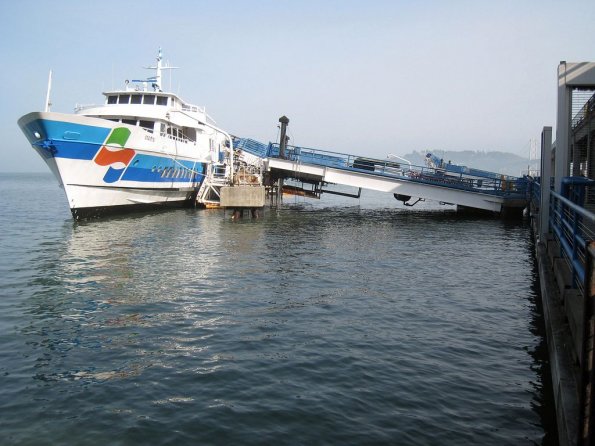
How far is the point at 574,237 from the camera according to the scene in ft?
20.8

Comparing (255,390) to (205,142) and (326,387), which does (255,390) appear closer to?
(326,387)

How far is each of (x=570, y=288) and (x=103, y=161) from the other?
20.9 metres

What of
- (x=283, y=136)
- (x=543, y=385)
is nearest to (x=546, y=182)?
(x=543, y=385)

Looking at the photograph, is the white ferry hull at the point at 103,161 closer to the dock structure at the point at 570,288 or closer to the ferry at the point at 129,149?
the ferry at the point at 129,149

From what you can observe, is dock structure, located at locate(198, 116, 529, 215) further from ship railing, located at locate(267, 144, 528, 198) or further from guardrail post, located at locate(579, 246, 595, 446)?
guardrail post, located at locate(579, 246, 595, 446)

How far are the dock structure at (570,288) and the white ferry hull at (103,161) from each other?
1786 centimetres

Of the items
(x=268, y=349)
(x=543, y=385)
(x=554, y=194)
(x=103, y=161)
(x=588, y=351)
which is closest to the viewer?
(x=588, y=351)

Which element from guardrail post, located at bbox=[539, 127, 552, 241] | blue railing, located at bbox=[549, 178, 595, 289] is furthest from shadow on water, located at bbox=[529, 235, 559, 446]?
guardrail post, located at bbox=[539, 127, 552, 241]

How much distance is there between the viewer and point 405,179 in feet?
A: 94.0

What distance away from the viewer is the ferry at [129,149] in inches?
843

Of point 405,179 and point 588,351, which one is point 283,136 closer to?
point 405,179

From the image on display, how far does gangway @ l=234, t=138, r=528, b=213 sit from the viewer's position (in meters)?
28.6

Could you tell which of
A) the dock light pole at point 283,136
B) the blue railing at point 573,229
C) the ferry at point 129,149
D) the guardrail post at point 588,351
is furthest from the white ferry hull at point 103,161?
the guardrail post at point 588,351

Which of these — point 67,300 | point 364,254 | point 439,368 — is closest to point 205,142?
point 364,254
